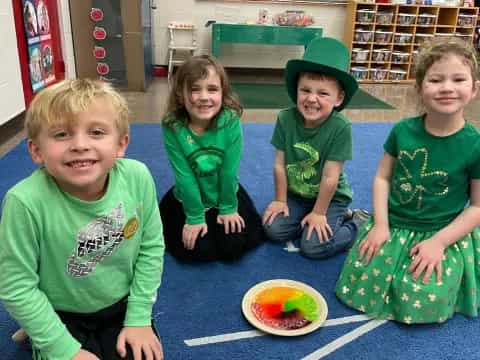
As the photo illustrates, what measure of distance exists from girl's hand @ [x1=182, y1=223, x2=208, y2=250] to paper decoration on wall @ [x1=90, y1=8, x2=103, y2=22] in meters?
2.94

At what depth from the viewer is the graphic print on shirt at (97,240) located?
2.66 feet

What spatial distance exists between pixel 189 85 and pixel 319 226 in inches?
24.0

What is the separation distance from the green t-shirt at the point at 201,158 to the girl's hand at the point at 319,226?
0.88 feet

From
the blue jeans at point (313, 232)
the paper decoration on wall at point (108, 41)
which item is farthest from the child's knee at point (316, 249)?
the paper decoration on wall at point (108, 41)

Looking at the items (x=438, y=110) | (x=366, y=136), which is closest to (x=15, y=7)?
(x=366, y=136)

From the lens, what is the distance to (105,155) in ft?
2.49

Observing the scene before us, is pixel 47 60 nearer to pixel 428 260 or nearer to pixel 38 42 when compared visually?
pixel 38 42

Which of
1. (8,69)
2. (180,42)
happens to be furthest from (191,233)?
(180,42)

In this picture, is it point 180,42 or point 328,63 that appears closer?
point 328,63

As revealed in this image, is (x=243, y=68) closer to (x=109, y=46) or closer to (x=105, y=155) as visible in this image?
(x=109, y=46)

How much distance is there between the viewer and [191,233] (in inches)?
53.6

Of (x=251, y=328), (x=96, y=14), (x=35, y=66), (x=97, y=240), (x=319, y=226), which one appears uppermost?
(x=96, y=14)

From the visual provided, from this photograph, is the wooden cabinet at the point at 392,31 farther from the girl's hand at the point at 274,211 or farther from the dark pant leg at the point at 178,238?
the dark pant leg at the point at 178,238

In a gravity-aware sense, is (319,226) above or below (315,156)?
below
